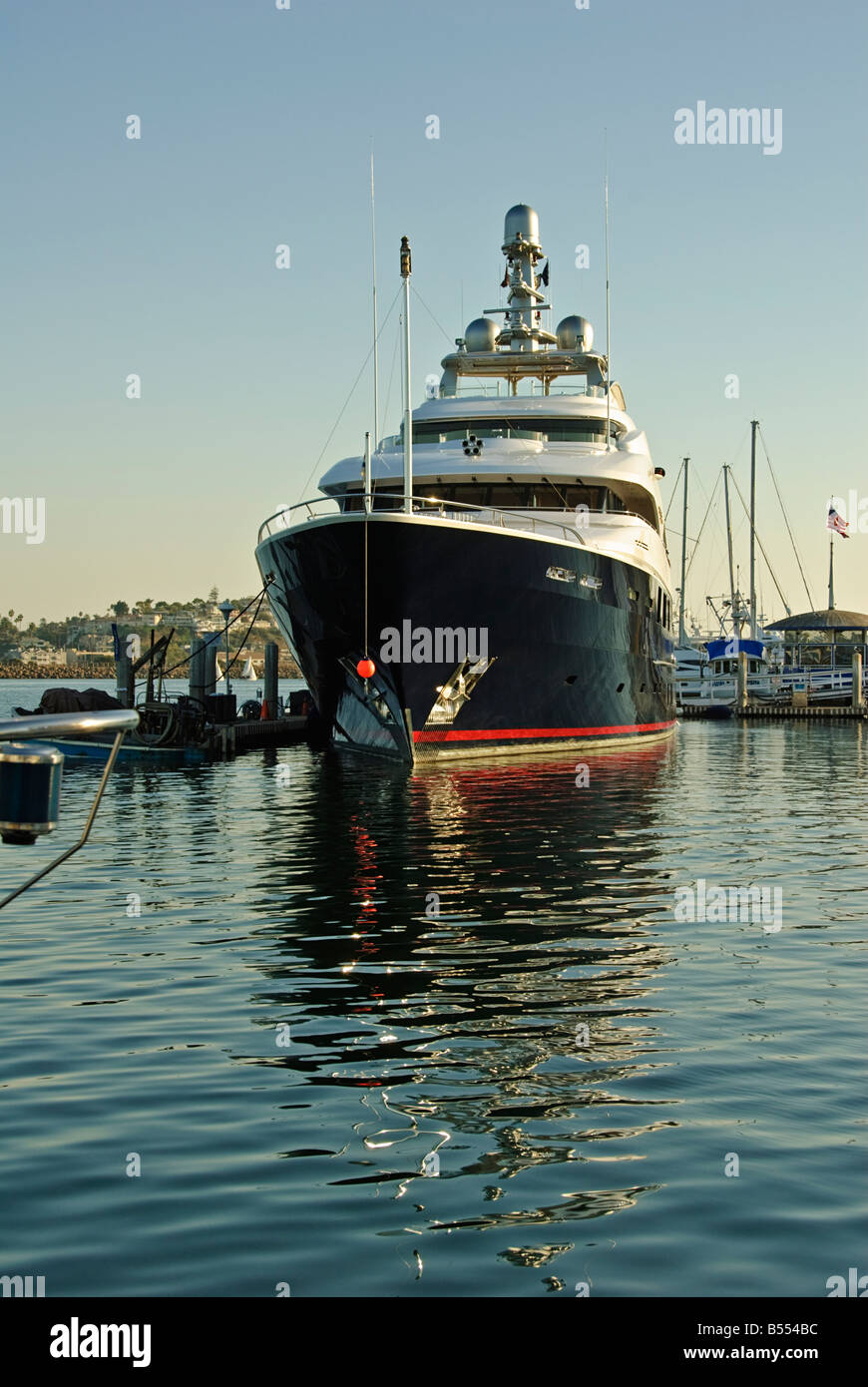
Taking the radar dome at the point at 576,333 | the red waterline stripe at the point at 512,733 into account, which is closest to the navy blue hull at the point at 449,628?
the red waterline stripe at the point at 512,733

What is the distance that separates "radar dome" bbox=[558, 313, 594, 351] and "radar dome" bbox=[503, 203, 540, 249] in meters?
3.13

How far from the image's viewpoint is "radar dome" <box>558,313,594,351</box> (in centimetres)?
4019

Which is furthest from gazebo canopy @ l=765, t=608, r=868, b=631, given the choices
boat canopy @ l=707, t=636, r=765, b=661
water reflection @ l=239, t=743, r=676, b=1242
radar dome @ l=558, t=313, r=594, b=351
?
water reflection @ l=239, t=743, r=676, b=1242

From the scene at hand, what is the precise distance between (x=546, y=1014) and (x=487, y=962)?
1488mm

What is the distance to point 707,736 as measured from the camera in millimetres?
46469

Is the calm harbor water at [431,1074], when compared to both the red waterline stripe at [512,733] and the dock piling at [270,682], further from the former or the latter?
the dock piling at [270,682]

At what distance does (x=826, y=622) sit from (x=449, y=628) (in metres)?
61.7

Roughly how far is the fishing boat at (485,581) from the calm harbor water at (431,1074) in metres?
9.01

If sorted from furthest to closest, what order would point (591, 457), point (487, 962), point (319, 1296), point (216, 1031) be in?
point (591, 457)
point (487, 962)
point (216, 1031)
point (319, 1296)

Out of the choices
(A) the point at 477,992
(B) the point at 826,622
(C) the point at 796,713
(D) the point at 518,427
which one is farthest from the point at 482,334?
(B) the point at 826,622

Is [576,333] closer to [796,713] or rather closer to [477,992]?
[796,713]

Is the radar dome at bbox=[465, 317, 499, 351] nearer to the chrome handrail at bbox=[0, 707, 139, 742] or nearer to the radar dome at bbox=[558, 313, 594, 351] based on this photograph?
the radar dome at bbox=[558, 313, 594, 351]
